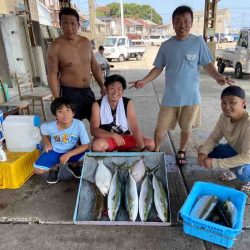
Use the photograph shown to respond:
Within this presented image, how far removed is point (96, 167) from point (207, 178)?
1336 millimetres

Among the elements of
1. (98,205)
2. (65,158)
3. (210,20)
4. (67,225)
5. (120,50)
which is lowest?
(120,50)

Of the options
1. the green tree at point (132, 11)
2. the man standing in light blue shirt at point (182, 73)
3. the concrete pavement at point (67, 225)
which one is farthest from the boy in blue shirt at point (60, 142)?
the green tree at point (132, 11)

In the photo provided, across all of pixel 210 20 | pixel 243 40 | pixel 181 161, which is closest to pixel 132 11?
pixel 210 20

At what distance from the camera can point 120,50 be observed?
1942 centimetres

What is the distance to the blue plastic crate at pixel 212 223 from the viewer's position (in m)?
2.08

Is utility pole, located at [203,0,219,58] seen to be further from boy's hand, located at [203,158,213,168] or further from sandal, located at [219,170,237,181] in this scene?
boy's hand, located at [203,158,213,168]

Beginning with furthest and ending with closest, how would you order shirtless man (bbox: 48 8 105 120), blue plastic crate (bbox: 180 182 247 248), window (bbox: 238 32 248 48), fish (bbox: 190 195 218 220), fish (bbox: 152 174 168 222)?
1. window (bbox: 238 32 248 48)
2. shirtless man (bbox: 48 8 105 120)
3. fish (bbox: 152 174 168 222)
4. fish (bbox: 190 195 218 220)
5. blue plastic crate (bbox: 180 182 247 248)

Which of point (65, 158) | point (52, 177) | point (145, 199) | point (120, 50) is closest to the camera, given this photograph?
point (145, 199)

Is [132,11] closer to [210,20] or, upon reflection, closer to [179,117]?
[210,20]

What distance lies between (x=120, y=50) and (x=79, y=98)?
1668 centimetres

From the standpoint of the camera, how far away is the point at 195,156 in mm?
3793

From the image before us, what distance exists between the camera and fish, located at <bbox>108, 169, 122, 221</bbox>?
7.82ft

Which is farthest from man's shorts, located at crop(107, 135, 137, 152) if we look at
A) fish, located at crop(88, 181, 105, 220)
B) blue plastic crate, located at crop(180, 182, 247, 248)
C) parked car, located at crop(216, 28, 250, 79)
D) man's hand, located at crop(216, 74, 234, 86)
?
parked car, located at crop(216, 28, 250, 79)

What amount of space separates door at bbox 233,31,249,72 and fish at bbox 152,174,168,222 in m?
9.27
